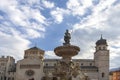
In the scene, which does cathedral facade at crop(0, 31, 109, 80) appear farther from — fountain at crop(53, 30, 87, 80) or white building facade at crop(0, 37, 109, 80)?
fountain at crop(53, 30, 87, 80)

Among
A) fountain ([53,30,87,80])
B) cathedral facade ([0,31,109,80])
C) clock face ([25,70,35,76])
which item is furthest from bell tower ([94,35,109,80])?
fountain ([53,30,87,80])

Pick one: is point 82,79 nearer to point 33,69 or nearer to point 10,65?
point 33,69

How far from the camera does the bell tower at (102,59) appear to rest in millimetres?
79500

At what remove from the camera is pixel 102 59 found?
265ft

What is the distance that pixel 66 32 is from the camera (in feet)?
81.1

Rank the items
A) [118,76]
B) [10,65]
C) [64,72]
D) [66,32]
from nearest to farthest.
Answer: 1. [64,72]
2. [66,32]
3. [10,65]
4. [118,76]

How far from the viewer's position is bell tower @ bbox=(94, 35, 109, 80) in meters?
79.5

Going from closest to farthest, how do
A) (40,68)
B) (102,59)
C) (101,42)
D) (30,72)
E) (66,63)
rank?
(66,63), (40,68), (30,72), (102,59), (101,42)

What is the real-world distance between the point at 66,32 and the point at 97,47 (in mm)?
59143

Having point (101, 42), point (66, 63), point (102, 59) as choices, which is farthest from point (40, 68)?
point (66, 63)

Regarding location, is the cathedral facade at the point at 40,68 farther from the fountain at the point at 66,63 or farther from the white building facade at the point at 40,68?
the fountain at the point at 66,63

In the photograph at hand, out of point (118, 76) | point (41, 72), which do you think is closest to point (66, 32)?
point (41, 72)

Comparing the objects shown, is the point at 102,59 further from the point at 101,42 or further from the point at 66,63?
the point at 66,63

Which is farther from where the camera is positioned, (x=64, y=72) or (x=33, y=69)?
(x=33, y=69)
